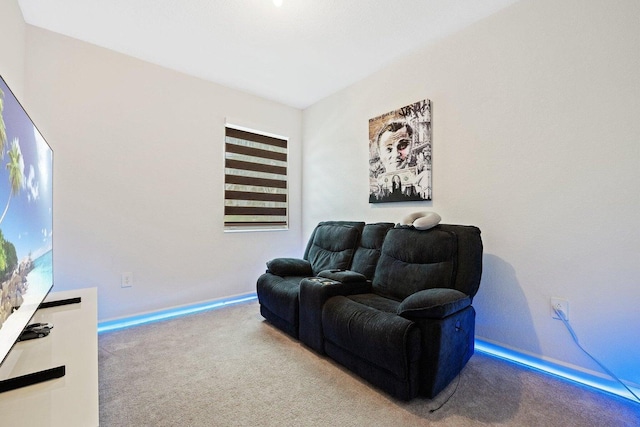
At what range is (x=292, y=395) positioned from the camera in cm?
167

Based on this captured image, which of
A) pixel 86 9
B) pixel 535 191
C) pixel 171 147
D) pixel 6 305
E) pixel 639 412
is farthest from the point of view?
pixel 171 147

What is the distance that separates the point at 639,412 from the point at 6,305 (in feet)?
Result: 9.42

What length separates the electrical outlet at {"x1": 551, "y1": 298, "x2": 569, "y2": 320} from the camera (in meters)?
1.96

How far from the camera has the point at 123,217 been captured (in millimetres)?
2836

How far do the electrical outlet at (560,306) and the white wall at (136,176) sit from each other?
2.96 m

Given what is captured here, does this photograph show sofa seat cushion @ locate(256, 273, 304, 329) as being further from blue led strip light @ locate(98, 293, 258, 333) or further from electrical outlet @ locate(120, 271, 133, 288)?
electrical outlet @ locate(120, 271, 133, 288)

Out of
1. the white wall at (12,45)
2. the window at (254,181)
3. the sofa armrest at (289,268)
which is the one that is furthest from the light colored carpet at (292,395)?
the white wall at (12,45)

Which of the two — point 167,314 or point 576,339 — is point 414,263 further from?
point 167,314

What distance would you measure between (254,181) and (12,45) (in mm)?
2296

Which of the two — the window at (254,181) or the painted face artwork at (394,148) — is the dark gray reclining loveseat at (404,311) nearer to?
the painted face artwork at (394,148)

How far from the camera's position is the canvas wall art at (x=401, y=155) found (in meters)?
2.69

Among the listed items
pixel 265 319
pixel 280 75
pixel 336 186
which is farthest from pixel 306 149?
pixel 265 319

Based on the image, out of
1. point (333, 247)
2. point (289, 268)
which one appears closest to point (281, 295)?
point (289, 268)

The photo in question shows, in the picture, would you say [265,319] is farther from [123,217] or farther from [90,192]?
[90,192]
